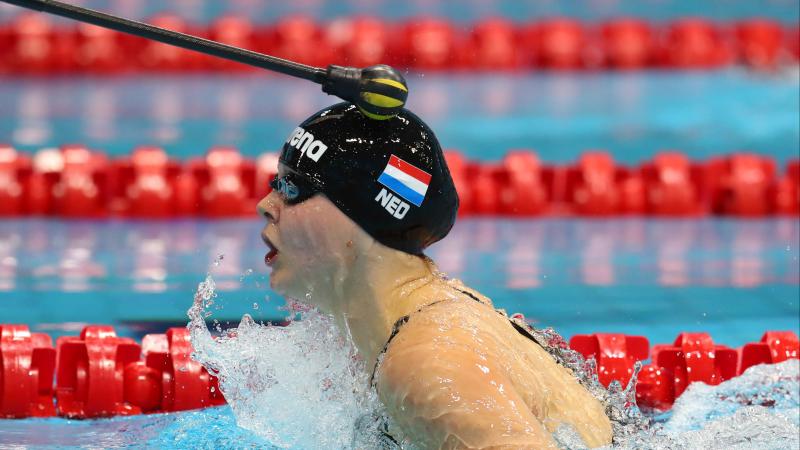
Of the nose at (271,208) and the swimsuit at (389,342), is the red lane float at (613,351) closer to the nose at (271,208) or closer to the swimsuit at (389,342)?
the swimsuit at (389,342)

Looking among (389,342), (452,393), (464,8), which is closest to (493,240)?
(389,342)

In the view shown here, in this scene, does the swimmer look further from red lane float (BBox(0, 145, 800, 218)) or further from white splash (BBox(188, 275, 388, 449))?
red lane float (BBox(0, 145, 800, 218))

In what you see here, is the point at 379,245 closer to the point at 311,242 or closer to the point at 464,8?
the point at 311,242

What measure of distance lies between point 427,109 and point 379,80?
4.95 meters

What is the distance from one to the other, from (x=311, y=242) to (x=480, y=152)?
431cm

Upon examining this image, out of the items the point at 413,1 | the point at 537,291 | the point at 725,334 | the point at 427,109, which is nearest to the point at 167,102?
the point at 427,109

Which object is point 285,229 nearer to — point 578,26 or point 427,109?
point 427,109

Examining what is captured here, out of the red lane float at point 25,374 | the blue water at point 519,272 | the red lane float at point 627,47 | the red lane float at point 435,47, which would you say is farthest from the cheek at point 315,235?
the red lane float at point 627,47

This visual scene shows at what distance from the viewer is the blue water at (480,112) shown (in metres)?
6.44

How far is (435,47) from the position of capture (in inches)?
298

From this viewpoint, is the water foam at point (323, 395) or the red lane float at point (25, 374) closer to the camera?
the water foam at point (323, 395)

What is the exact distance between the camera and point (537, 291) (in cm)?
449

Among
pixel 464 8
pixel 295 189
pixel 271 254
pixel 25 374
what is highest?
pixel 464 8

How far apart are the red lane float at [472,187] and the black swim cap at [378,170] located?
129 inches
